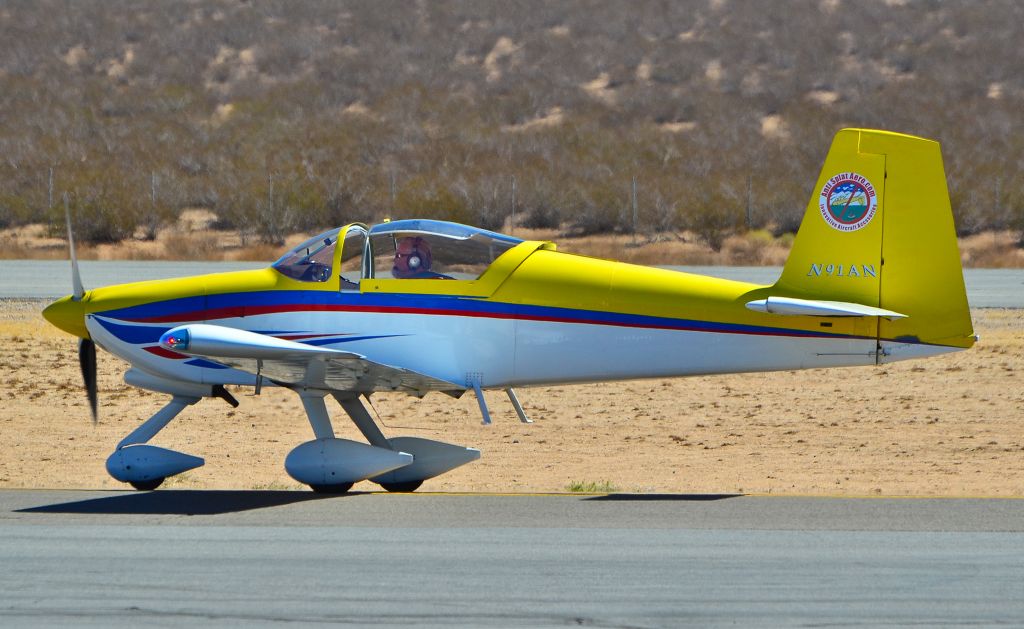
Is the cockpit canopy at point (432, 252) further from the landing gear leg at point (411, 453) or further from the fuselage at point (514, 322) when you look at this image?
the landing gear leg at point (411, 453)

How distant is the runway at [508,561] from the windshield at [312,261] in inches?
69.5

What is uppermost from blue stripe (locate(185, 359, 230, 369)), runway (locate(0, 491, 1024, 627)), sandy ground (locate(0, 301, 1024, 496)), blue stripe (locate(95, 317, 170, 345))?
blue stripe (locate(95, 317, 170, 345))

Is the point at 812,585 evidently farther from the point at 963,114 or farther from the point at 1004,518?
the point at 963,114

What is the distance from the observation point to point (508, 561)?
8266mm

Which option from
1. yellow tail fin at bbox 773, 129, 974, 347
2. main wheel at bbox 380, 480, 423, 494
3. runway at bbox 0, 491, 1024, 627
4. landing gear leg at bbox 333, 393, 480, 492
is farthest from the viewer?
main wheel at bbox 380, 480, 423, 494

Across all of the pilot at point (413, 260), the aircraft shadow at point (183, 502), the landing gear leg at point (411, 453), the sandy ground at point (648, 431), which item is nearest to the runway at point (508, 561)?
the aircraft shadow at point (183, 502)

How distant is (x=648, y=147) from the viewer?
162 ft

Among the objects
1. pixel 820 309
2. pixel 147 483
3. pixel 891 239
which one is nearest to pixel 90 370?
pixel 147 483

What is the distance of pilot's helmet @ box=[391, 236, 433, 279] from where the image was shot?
1109 centimetres

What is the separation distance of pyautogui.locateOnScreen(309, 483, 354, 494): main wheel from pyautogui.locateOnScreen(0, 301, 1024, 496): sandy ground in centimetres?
139

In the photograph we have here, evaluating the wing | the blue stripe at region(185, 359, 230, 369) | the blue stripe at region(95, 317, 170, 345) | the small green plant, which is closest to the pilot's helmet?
the wing

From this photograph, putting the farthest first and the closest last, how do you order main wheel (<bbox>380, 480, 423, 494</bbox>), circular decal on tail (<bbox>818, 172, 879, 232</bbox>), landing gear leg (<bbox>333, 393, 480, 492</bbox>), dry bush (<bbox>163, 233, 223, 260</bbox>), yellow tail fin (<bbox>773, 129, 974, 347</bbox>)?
dry bush (<bbox>163, 233, 223, 260</bbox>) → main wheel (<bbox>380, 480, 423, 494</bbox>) → landing gear leg (<bbox>333, 393, 480, 492</bbox>) → circular decal on tail (<bbox>818, 172, 879, 232</bbox>) → yellow tail fin (<bbox>773, 129, 974, 347</bbox>)

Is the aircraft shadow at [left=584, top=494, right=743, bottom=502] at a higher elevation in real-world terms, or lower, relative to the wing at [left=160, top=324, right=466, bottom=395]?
lower

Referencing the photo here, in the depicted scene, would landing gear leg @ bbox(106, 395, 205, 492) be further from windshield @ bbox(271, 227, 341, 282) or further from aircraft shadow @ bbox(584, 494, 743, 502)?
aircraft shadow @ bbox(584, 494, 743, 502)
